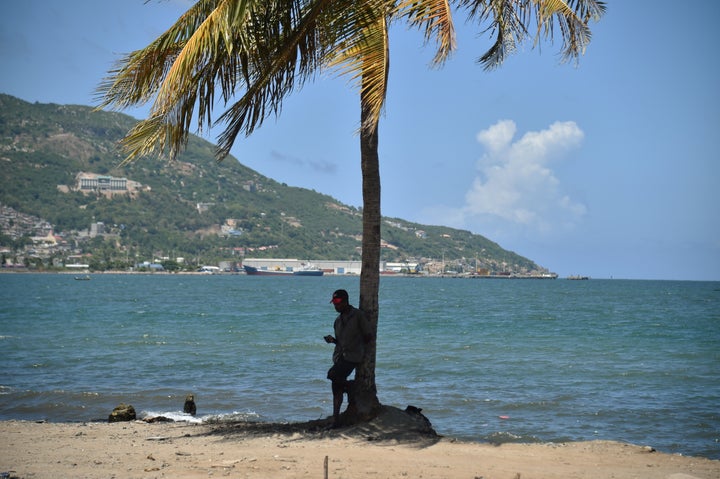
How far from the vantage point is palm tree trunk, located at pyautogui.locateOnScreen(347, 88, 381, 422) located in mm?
8961

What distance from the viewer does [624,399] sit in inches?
558

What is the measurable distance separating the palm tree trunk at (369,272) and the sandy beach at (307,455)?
25 centimetres

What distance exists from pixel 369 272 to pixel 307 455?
7.31 feet

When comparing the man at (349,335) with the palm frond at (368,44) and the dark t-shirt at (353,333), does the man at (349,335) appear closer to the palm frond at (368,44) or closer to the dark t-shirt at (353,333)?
the dark t-shirt at (353,333)

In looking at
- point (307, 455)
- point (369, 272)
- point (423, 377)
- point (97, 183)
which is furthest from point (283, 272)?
point (307, 455)

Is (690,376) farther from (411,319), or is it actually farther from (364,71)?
(411,319)

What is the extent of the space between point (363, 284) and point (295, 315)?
108 feet

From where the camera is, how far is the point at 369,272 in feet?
29.5

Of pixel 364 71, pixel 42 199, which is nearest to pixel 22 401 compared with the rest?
pixel 364 71

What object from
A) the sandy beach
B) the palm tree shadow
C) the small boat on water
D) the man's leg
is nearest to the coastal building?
the small boat on water

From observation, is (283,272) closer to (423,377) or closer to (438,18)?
(423,377)

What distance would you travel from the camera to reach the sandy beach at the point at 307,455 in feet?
23.6

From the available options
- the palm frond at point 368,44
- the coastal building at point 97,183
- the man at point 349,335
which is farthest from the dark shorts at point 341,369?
the coastal building at point 97,183

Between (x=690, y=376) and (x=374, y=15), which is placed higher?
(x=374, y=15)
